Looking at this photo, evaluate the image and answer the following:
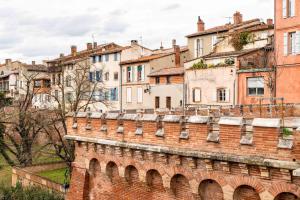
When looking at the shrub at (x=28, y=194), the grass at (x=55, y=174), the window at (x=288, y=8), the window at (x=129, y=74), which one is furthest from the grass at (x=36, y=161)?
the window at (x=288, y=8)

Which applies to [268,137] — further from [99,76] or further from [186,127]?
[99,76]

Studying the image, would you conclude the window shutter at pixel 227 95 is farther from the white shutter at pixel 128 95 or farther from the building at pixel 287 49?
the white shutter at pixel 128 95

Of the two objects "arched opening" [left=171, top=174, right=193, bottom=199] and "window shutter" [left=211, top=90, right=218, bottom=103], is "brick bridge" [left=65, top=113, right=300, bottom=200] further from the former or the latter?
"window shutter" [left=211, top=90, right=218, bottom=103]

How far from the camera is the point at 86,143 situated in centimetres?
1423

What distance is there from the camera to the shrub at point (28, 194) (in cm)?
2483

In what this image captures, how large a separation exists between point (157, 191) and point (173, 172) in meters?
1.23

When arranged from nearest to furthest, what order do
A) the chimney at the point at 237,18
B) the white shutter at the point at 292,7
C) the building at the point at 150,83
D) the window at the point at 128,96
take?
the white shutter at the point at 292,7
the building at the point at 150,83
the chimney at the point at 237,18
the window at the point at 128,96

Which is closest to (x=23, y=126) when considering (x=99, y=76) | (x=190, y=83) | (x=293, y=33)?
(x=190, y=83)

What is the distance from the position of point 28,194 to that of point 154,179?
16.0m

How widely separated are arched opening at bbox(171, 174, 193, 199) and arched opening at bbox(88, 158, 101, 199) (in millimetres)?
3962

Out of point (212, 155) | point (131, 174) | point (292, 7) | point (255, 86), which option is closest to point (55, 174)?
point (255, 86)

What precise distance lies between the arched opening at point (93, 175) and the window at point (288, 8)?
69.3 feet

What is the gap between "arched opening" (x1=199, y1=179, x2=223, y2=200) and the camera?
32.4ft

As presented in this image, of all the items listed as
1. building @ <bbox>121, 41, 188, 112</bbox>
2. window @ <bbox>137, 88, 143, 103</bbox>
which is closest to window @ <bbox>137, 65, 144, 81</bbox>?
building @ <bbox>121, 41, 188, 112</bbox>
